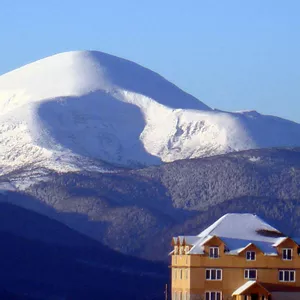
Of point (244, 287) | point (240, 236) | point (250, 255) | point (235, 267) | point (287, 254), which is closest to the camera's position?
point (244, 287)

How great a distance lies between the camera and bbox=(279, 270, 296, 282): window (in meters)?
81.2

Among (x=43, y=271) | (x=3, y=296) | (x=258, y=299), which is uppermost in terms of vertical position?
(x=43, y=271)

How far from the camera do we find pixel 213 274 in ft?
264

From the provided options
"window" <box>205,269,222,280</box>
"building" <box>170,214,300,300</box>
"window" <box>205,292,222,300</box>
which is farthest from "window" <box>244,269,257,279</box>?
"window" <box>205,292,222,300</box>

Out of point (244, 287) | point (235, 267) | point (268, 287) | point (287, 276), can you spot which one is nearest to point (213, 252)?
point (235, 267)

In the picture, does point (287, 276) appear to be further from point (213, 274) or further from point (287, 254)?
point (213, 274)

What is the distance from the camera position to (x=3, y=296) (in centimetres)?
12512

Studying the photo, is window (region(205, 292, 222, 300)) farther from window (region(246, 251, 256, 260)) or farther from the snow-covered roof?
window (region(246, 251, 256, 260))

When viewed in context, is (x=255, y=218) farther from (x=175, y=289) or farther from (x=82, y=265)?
(x=82, y=265)

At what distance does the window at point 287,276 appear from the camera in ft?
266

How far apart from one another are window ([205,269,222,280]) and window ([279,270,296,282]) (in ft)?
9.57

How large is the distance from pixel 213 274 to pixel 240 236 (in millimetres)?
2841

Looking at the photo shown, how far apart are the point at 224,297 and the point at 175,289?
368 centimetres

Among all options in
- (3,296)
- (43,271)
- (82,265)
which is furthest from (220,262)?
(82,265)
